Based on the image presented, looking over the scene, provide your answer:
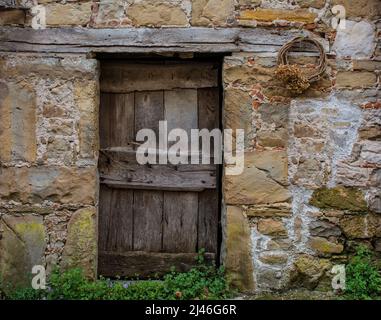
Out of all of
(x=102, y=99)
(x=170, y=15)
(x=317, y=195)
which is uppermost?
(x=170, y=15)

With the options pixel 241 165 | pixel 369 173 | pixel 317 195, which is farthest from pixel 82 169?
pixel 369 173

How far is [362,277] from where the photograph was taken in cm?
380

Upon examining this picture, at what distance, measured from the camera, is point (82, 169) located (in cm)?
392

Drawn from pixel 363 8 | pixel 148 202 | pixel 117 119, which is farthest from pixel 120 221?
pixel 363 8

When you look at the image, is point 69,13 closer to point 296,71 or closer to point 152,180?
point 152,180

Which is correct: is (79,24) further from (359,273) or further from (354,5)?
(359,273)

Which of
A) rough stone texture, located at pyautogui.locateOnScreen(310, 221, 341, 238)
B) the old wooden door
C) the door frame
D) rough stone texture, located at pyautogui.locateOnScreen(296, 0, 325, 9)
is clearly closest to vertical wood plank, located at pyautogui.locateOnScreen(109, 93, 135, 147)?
the old wooden door

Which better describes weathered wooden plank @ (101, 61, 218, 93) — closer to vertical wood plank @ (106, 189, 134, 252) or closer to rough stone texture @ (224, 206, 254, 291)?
vertical wood plank @ (106, 189, 134, 252)

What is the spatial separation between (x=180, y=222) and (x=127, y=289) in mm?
719

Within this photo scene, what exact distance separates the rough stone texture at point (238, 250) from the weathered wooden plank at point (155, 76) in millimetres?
1090

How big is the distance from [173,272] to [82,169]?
3.55 ft

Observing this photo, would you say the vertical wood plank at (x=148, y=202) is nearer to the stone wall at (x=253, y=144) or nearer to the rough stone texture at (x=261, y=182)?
the stone wall at (x=253, y=144)

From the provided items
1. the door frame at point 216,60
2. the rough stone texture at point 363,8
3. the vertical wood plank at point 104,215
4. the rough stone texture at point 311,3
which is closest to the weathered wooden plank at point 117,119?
the door frame at point 216,60

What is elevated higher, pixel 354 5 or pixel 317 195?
pixel 354 5
